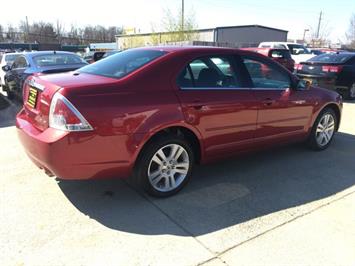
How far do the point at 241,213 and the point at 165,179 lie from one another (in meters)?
0.88

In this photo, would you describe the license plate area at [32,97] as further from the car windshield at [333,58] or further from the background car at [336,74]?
the car windshield at [333,58]

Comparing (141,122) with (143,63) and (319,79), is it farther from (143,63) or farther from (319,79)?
(319,79)

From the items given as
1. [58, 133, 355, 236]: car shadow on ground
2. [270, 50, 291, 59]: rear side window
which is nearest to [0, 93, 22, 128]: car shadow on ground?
[58, 133, 355, 236]: car shadow on ground

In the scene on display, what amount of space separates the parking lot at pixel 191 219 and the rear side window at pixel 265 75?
1130 millimetres

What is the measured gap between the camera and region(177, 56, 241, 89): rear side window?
3984 mm

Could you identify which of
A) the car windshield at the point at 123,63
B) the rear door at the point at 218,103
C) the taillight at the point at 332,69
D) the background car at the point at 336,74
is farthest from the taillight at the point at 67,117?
the taillight at the point at 332,69

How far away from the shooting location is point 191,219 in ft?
11.5

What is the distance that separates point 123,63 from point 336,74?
890 cm

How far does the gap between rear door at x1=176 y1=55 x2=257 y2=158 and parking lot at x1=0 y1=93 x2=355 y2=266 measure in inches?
20.8

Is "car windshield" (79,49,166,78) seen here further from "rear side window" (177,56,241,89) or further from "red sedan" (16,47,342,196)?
"rear side window" (177,56,241,89)

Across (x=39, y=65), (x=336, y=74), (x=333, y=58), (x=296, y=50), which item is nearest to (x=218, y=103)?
(x=39, y=65)

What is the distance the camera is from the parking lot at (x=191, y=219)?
2969mm

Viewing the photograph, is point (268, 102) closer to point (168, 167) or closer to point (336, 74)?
point (168, 167)

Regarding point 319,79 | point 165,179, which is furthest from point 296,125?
point 319,79
